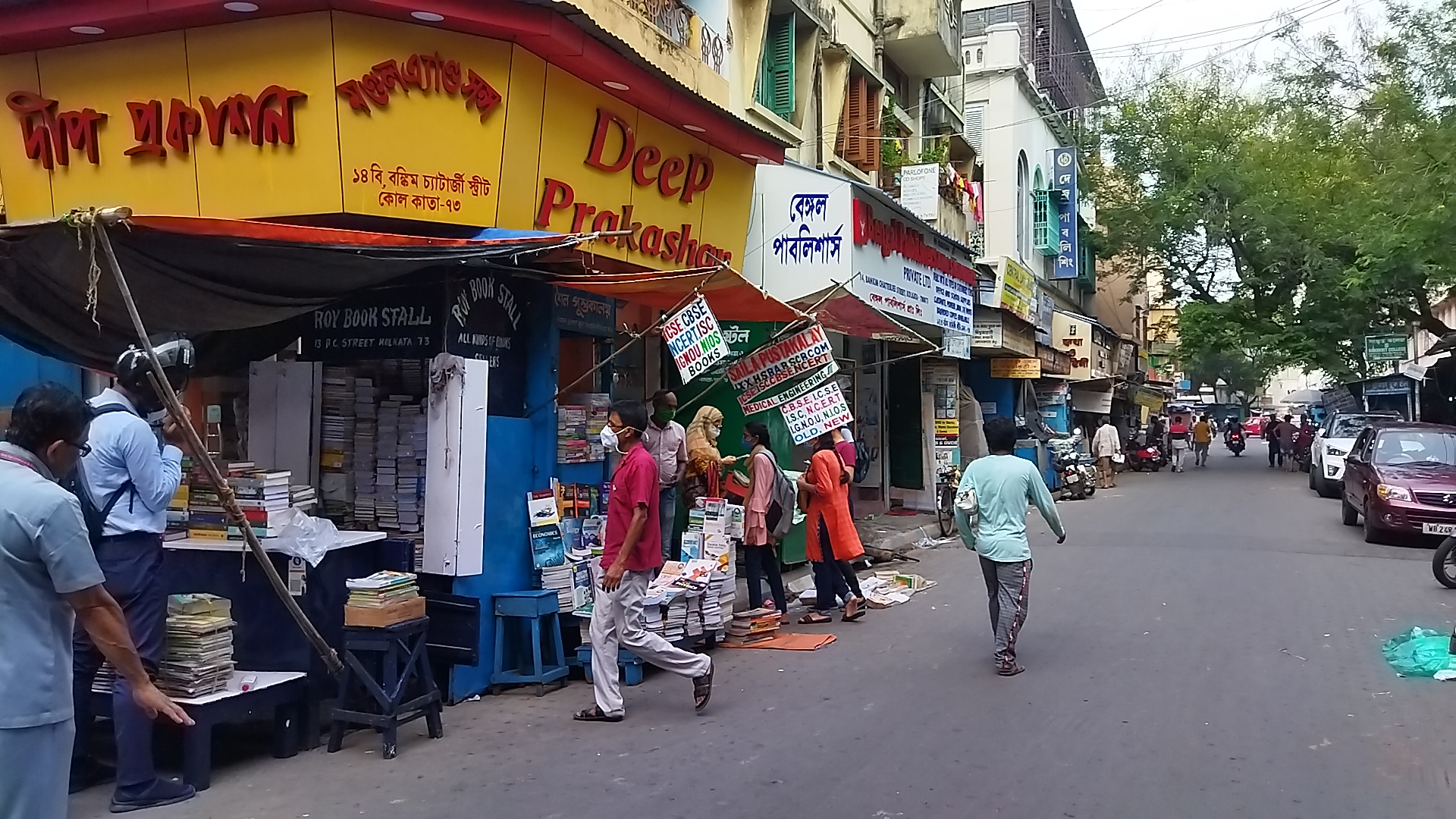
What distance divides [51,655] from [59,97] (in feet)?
20.6

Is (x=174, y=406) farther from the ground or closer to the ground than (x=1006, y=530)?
farther from the ground

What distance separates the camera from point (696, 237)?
10258mm

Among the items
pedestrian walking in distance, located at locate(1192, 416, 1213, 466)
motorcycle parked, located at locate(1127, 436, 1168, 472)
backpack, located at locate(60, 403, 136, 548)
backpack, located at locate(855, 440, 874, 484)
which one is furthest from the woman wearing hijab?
pedestrian walking in distance, located at locate(1192, 416, 1213, 466)

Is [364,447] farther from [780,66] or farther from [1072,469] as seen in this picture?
[1072,469]

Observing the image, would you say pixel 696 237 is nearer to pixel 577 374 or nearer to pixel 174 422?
pixel 577 374

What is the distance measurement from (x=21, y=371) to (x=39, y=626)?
587 cm

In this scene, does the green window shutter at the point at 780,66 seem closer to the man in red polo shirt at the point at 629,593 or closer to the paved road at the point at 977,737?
the paved road at the point at 977,737

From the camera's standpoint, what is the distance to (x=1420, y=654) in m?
7.79

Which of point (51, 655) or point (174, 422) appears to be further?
point (174, 422)

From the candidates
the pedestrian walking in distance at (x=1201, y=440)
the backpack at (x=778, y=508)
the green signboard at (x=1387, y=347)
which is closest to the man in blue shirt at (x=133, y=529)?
the backpack at (x=778, y=508)

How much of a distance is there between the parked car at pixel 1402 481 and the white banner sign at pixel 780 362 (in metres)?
10.1

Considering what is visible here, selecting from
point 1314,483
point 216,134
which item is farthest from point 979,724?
point 1314,483

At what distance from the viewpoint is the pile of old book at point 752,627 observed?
9.15 m

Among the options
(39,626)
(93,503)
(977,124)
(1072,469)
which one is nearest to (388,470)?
(93,503)
